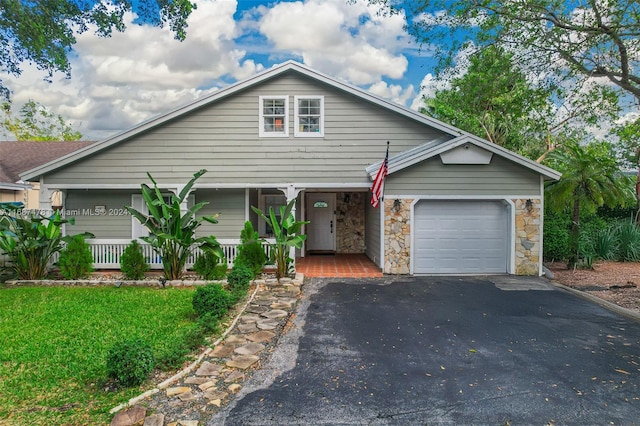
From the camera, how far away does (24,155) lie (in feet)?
61.2

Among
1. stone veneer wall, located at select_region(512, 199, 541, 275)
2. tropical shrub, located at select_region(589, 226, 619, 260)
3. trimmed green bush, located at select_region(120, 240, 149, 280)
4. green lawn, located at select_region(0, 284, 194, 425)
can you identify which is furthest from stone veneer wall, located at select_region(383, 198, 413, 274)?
tropical shrub, located at select_region(589, 226, 619, 260)

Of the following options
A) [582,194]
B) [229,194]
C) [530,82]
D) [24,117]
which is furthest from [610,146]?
[24,117]

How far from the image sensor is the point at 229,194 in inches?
452

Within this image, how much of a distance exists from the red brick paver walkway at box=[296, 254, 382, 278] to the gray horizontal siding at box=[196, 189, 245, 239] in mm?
2296

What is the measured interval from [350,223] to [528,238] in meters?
6.04

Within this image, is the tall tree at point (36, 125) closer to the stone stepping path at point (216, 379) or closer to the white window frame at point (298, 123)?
the white window frame at point (298, 123)

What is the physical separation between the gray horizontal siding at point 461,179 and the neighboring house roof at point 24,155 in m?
15.4

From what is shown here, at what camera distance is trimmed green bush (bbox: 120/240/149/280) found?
946cm

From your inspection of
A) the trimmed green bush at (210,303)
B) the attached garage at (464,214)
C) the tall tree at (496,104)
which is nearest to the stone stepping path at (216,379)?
the trimmed green bush at (210,303)

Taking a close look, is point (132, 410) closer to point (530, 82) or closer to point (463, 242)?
point (463, 242)

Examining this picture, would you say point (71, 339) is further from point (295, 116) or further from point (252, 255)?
point (295, 116)

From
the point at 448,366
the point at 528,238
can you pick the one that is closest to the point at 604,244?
the point at 528,238

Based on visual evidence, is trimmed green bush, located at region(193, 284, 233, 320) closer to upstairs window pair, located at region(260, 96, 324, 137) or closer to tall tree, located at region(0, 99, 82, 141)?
upstairs window pair, located at region(260, 96, 324, 137)

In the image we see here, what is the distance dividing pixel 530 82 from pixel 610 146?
19.1 meters
